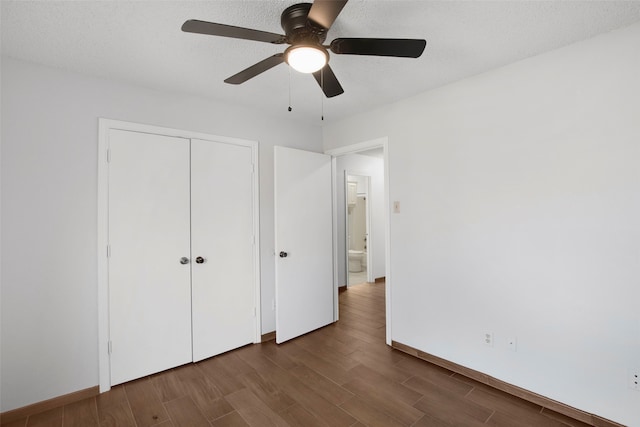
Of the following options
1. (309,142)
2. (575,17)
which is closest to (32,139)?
(309,142)

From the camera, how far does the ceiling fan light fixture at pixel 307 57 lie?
4.97 ft

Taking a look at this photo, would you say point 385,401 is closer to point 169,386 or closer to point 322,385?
point 322,385

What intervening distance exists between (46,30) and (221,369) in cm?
277

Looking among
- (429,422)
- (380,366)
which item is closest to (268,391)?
(380,366)

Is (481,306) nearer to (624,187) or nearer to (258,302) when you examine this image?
(624,187)

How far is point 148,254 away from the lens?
2.54 meters

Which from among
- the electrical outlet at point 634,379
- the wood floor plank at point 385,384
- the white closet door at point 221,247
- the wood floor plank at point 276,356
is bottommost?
the wood floor plank at point 385,384

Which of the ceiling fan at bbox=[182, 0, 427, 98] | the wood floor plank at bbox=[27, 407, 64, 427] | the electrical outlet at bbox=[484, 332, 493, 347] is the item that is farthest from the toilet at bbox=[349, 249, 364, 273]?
the ceiling fan at bbox=[182, 0, 427, 98]

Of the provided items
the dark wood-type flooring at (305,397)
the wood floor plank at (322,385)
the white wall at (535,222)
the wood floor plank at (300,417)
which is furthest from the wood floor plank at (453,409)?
the wood floor plank at (300,417)

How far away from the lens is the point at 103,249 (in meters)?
2.34

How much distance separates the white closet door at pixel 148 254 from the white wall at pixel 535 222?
2142 millimetres

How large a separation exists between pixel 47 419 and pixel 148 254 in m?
1.25

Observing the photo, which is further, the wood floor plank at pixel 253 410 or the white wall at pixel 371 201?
the white wall at pixel 371 201

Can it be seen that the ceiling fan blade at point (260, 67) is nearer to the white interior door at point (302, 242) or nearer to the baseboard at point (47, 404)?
the white interior door at point (302, 242)
